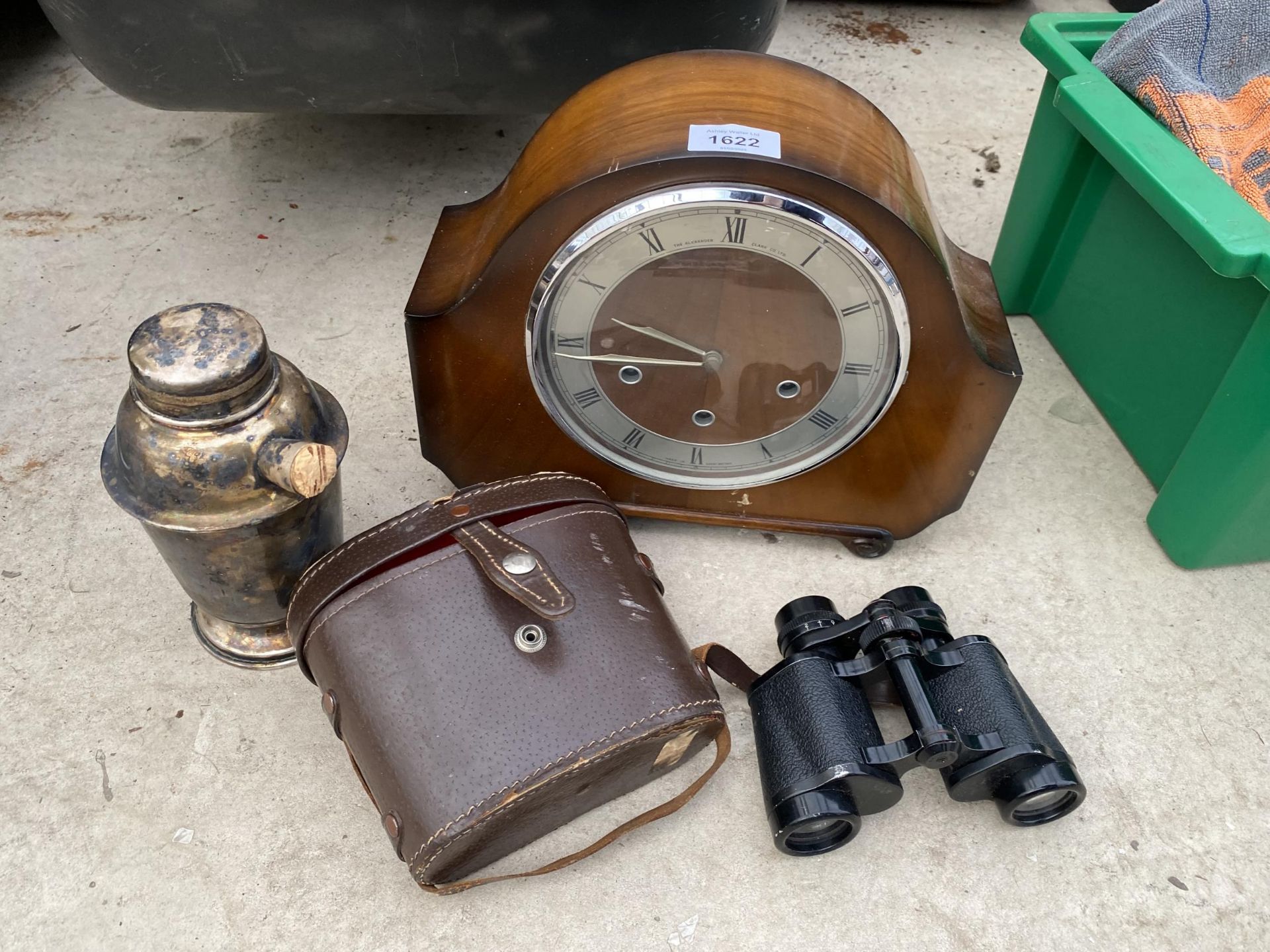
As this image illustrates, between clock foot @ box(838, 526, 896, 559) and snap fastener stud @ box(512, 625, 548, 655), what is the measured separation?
0.66 metres

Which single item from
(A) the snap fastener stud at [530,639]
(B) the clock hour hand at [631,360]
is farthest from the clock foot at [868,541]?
(A) the snap fastener stud at [530,639]

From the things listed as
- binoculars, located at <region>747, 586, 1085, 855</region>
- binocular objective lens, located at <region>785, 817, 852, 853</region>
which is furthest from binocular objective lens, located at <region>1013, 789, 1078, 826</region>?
binocular objective lens, located at <region>785, 817, 852, 853</region>

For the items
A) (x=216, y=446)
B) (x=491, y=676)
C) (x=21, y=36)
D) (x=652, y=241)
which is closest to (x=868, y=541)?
(x=652, y=241)

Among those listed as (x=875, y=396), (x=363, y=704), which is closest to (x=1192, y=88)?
(x=875, y=396)

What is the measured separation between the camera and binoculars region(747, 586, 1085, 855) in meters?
1.24

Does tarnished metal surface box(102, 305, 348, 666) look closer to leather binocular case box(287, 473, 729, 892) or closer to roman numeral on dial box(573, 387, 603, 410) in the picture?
leather binocular case box(287, 473, 729, 892)

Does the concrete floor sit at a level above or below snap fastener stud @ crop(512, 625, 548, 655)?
below

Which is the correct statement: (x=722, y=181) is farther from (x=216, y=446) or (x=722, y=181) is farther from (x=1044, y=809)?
(x=1044, y=809)

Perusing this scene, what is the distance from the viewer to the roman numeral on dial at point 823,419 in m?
1.53

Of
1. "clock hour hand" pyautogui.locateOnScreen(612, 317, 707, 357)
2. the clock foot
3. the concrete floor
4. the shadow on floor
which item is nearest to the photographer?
the concrete floor

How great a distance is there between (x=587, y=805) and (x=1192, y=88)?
1.61 meters

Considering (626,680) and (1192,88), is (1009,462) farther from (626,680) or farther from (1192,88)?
(626,680)

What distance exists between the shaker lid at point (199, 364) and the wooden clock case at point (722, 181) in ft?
0.92

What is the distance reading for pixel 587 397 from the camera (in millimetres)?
1535
